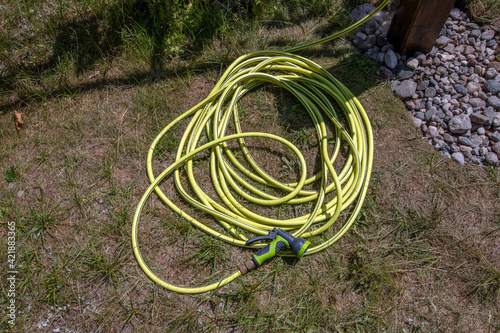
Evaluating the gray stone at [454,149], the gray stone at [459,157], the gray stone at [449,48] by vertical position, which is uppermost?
the gray stone at [449,48]

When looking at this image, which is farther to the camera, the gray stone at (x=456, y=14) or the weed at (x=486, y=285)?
the gray stone at (x=456, y=14)

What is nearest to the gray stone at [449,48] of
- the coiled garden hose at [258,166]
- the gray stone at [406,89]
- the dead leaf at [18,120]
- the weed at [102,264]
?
the gray stone at [406,89]

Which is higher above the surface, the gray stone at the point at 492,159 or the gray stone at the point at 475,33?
the gray stone at the point at 475,33

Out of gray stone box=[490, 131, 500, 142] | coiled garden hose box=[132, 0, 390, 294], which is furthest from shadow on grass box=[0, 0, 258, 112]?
gray stone box=[490, 131, 500, 142]

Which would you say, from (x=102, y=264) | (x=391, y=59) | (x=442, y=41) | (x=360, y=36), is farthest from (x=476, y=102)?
(x=102, y=264)

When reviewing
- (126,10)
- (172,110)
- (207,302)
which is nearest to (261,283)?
(207,302)

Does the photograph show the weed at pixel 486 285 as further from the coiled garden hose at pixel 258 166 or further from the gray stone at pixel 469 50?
the gray stone at pixel 469 50

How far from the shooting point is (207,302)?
2336 mm

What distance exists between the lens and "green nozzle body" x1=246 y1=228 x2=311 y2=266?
7.61 ft

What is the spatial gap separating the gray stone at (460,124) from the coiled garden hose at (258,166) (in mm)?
760

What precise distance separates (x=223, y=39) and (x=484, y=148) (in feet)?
8.64

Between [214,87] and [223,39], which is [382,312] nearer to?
[214,87]

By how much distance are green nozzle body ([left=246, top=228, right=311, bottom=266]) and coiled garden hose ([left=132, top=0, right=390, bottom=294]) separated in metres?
0.09

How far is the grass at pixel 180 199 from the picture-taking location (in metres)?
2.32
